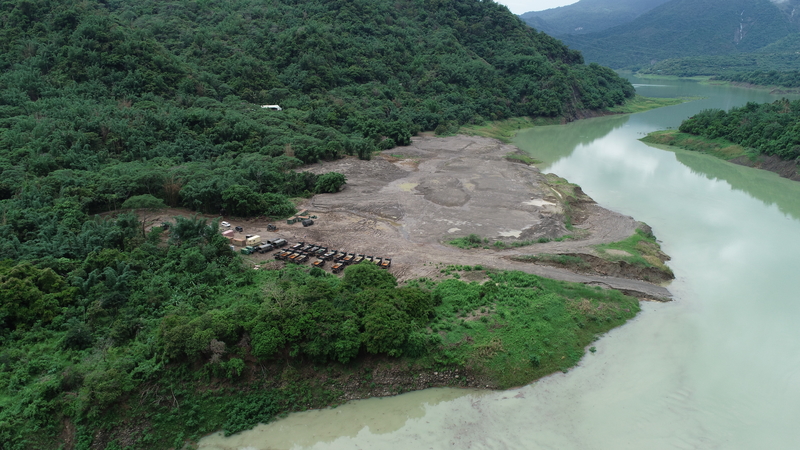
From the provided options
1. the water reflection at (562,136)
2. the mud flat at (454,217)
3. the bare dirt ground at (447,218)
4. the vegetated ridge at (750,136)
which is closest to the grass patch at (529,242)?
the mud flat at (454,217)

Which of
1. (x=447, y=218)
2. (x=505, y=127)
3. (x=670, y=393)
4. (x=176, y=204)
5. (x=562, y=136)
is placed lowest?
(x=670, y=393)

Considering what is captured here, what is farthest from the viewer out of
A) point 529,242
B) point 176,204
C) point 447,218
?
point 447,218

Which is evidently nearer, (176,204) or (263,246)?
(263,246)

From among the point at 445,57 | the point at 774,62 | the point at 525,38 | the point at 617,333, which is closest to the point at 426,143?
the point at 445,57

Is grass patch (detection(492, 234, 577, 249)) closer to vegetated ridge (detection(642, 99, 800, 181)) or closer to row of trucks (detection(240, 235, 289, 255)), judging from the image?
row of trucks (detection(240, 235, 289, 255))

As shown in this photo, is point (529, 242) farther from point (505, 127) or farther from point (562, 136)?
point (505, 127)

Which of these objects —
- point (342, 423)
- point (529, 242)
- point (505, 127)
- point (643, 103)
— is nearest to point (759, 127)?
point (505, 127)

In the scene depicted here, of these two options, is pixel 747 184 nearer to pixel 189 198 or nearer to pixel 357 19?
pixel 189 198

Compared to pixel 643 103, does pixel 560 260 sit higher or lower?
lower
